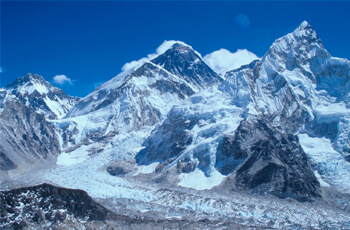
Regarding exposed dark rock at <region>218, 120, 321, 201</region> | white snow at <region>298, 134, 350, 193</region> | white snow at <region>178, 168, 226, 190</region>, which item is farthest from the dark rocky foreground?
white snow at <region>298, 134, 350, 193</region>

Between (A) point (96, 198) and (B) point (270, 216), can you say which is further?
(A) point (96, 198)

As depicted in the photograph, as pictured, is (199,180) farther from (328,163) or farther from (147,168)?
(328,163)

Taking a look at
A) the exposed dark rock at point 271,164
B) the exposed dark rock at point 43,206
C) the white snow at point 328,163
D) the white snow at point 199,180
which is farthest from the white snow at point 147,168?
the exposed dark rock at point 43,206

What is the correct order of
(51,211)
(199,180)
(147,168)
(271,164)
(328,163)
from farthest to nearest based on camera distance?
(147,168)
(328,163)
(199,180)
(271,164)
(51,211)

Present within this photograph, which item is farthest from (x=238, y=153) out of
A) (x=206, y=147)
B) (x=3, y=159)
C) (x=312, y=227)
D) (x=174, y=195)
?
(x=3, y=159)

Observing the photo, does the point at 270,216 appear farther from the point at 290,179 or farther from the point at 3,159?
the point at 3,159

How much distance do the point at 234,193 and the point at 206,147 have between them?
3588 centimetres

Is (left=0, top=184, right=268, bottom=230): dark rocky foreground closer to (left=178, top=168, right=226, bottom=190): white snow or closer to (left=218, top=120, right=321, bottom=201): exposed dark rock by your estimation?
(left=178, top=168, right=226, bottom=190): white snow

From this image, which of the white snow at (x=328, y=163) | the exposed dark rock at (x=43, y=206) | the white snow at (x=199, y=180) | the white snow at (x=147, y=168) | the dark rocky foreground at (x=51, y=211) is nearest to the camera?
the exposed dark rock at (x=43, y=206)

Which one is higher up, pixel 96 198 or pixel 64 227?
pixel 96 198

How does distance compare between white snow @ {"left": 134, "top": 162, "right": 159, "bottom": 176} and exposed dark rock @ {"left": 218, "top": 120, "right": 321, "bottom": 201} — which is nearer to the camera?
exposed dark rock @ {"left": 218, "top": 120, "right": 321, "bottom": 201}

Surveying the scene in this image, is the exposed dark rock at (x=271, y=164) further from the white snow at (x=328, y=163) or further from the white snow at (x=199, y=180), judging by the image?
the white snow at (x=328, y=163)

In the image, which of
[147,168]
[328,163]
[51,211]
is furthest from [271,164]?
[51,211]

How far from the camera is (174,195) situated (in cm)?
13562
